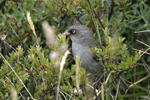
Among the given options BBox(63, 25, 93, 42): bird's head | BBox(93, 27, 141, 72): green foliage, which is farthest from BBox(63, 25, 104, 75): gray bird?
BBox(93, 27, 141, 72): green foliage

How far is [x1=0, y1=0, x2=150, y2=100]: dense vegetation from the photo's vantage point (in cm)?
248

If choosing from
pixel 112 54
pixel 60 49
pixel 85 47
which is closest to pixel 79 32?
pixel 85 47

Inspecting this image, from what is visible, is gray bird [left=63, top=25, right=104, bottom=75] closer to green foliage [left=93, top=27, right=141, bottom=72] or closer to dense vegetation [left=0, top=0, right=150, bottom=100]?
dense vegetation [left=0, top=0, right=150, bottom=100]

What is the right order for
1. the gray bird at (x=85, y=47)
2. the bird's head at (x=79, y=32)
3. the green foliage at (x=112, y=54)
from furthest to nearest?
the bird's head at (x=79, y=32)
the gray bird at (x=85, y=47)
the green foliage at (x=112, y=54)

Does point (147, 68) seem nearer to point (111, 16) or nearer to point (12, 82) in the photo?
point (111, 16)

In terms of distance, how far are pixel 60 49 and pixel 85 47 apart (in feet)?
2.87

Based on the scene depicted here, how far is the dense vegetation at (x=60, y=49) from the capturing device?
2.48 m

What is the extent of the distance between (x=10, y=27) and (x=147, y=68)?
2857 millimetres

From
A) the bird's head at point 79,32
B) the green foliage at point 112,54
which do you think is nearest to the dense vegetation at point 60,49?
the green foliage at point 112,54

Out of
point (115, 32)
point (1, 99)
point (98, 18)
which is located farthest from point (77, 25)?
point (1, 99)

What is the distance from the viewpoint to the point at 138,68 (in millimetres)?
4180

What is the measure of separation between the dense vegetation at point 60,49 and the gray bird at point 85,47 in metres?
0.15

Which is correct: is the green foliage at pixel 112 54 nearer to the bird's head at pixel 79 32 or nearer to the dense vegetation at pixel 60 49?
the dense vegetation at pixel 60 49

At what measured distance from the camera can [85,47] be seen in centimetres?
340
